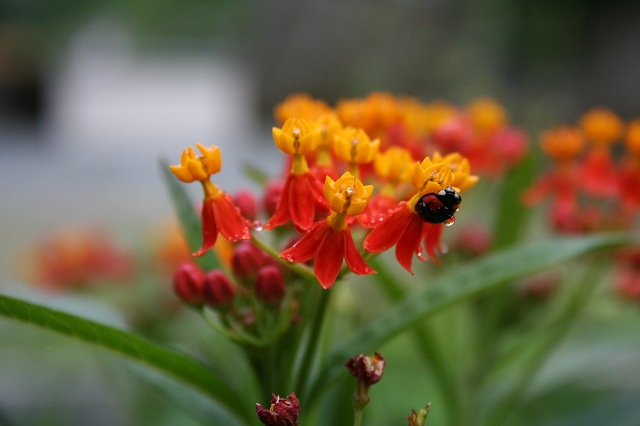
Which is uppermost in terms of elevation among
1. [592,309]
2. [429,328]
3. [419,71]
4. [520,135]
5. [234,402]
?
[419,71]

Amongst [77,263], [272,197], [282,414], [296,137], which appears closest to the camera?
[282,414]

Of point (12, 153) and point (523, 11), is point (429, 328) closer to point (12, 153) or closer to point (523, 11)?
point (523, 11)

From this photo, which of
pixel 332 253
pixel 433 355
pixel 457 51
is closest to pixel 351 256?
pixel 332 253

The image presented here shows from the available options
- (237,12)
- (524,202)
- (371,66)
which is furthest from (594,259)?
(237,12)

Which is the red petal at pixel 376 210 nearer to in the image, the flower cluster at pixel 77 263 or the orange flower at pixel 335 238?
the orange flower at pixel 335 238

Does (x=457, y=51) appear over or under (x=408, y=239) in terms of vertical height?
over

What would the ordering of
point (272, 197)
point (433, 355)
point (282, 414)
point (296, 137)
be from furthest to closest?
point (433, 355), point (272, 197), point (296, 137), point (282, 414)

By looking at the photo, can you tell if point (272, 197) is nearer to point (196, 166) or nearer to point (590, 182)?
point (196, 166)

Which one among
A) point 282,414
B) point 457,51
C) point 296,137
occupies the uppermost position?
point 457,51

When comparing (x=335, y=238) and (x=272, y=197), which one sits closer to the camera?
(x=335, y=238)
